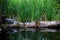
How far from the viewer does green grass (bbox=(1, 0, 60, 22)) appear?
1230 centimetres

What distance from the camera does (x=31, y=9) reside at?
1230 cm

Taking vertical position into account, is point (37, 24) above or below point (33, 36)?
below

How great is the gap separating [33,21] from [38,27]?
0.53 metres

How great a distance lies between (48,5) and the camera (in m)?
12.3

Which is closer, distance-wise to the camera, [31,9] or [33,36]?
[33,36]

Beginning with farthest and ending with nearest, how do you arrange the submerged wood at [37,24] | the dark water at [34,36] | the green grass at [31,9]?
the green grass at [31,9] → the submerged wood at [37,24] → the dark water at [34,36]

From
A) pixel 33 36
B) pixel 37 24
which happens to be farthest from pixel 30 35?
pixel 37 24

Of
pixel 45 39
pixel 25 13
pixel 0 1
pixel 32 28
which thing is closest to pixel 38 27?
pixel 32 28

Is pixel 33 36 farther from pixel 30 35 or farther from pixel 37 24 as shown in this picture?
pixel 37 24

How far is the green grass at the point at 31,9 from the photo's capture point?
12.3 m

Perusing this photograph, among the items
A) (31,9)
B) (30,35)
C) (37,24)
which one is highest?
(31,9)

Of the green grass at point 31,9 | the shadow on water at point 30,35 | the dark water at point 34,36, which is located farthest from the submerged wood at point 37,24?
the dark water at point 34,36

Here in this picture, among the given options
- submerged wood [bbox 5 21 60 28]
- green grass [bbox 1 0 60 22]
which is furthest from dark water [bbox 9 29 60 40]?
green grass [bbox 1 0 60 22]

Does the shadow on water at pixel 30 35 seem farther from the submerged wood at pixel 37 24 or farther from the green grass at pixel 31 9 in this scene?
the green grass at pixel 31 9
